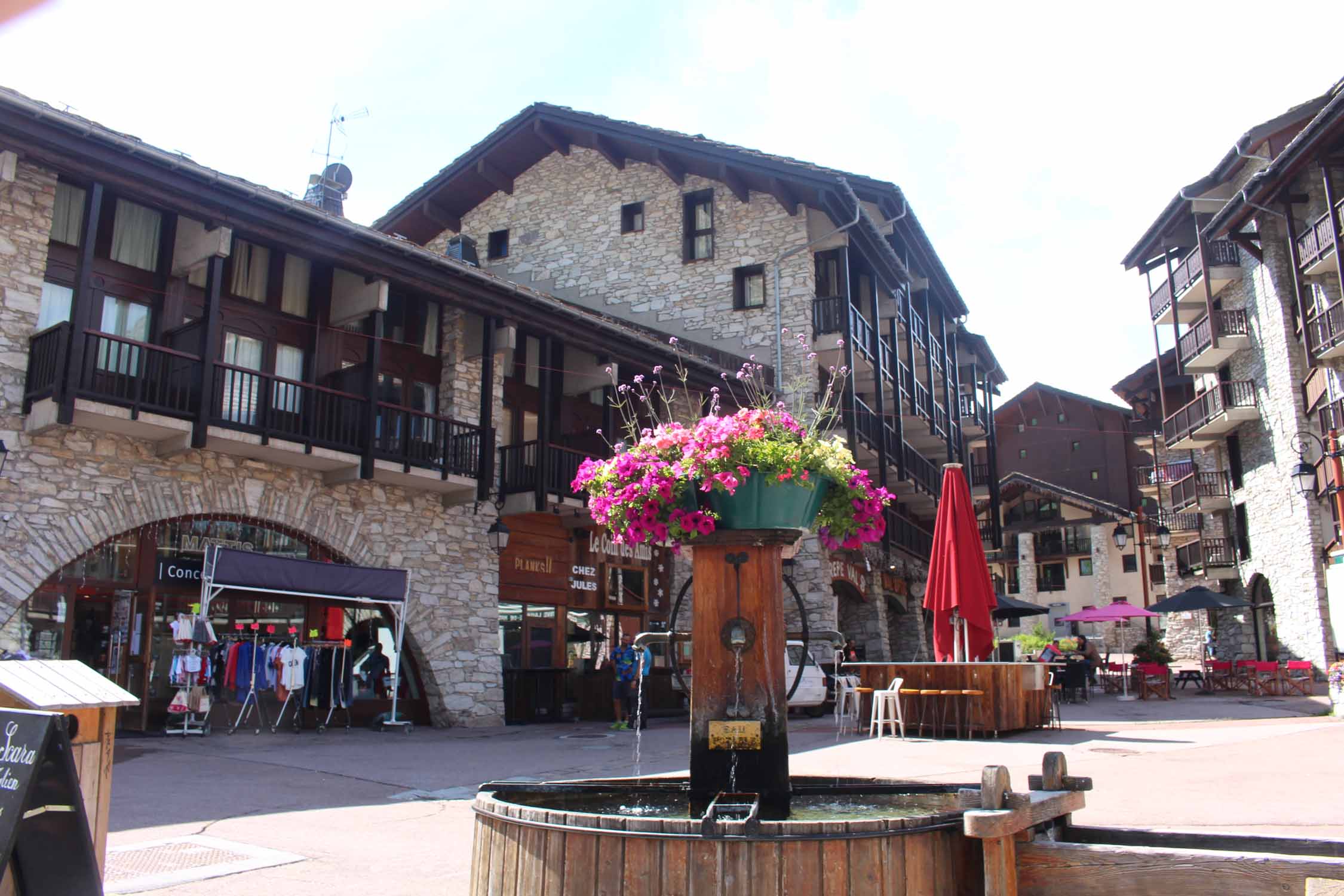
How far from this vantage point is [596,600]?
1869cm

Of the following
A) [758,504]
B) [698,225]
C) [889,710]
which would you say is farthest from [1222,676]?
[758,504]

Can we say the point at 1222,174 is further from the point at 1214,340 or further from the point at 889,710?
the point at 889,710

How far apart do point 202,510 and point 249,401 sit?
1.42 metres

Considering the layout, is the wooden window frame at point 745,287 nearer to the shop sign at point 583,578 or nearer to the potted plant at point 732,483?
the shop sign at point 583,578

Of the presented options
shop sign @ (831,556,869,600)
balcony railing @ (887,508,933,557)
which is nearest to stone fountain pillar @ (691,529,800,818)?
shop sign @ (831,556,869,600)

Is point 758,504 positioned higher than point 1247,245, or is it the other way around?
point 1247,245

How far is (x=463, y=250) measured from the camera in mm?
22609

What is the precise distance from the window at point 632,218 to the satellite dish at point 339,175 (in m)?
6.35

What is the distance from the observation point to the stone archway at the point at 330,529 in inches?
448

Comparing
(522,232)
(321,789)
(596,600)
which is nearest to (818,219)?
(522,232)

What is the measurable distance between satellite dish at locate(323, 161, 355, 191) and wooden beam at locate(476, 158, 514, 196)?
15.2 ft

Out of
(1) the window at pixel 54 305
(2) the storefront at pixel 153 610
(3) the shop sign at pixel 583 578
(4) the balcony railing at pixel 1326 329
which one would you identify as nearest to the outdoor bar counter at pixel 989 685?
(3) the shop sign at pixel 583 578

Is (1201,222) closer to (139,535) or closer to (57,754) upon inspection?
(139,535)

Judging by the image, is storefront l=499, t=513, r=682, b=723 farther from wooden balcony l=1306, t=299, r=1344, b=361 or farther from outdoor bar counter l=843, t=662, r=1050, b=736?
wooden balcony l=1306, t=299, r=1344, b=361
